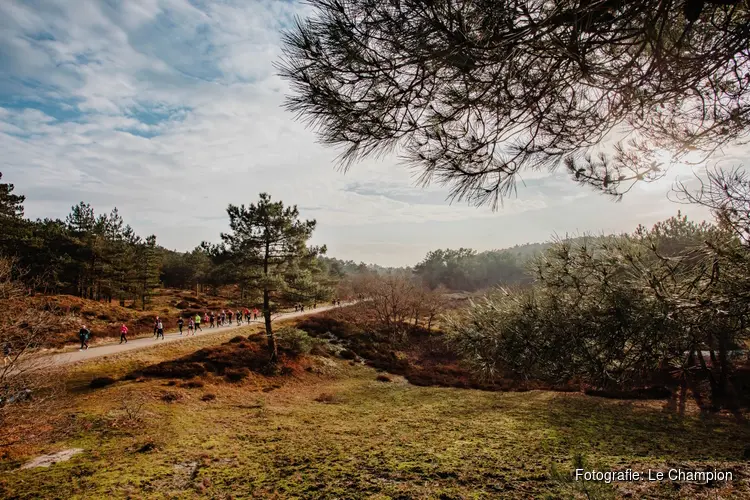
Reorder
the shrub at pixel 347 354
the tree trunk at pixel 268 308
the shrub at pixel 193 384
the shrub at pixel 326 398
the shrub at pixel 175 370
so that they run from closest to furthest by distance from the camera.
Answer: the shrub at pixel 193 384 < the shrub at pixel 326 398 < the shrub at pixel 175 370 < the tree trunk at pixel 268 308 < the shrub at pixel 347 354

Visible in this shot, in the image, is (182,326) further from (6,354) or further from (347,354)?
(6,354)

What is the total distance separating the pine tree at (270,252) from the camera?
652 inches

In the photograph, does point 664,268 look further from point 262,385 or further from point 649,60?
point 262,385

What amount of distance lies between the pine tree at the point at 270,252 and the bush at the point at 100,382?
6.20 m

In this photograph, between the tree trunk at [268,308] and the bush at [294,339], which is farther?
the bush at [294,339]

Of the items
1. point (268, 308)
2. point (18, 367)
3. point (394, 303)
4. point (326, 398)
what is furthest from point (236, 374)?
point (394, 303)

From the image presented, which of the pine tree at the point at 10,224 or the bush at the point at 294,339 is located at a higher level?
the pine tree at the point at 10,224

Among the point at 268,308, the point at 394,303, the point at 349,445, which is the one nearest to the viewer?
the point at 349,445

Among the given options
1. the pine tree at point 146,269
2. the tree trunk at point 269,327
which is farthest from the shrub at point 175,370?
the pine tree at point 146,269

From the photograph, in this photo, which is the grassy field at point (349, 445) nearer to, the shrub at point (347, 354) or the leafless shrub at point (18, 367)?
the leafless shrub at point (18, 367)

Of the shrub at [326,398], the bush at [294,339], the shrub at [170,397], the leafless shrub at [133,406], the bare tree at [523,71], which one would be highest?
the bare tree at [523,71]

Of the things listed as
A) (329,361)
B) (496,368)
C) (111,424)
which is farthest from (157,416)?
(329,361)

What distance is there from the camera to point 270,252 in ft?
58.0

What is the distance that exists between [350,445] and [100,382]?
10.5m
